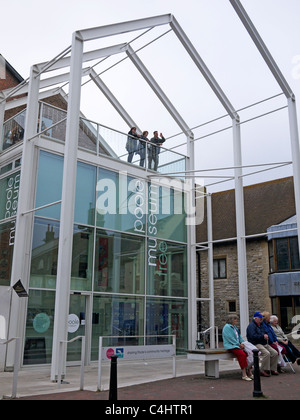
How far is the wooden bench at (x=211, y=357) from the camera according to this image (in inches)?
384

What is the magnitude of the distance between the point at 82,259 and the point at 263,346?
5922mm

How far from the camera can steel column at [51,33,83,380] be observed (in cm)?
1005

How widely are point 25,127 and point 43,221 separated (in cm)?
290

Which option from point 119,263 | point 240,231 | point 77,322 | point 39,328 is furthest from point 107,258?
point 240,231

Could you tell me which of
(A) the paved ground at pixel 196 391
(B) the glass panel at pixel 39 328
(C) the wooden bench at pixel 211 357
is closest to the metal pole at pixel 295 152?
(C) the wooden bench at pixel 211 357

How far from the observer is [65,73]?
1672 centimetres

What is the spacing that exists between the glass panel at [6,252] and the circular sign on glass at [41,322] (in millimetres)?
1428

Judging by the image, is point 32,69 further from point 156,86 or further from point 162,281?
point 162,281

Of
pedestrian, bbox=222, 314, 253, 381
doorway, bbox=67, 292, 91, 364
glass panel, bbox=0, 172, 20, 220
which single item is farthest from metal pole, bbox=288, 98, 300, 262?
glass panel, bbox=0, 172, 20, 220

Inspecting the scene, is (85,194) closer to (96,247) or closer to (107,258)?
(96,247)

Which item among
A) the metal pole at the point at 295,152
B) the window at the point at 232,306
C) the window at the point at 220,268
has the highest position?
the metal pole at the point at 295,152

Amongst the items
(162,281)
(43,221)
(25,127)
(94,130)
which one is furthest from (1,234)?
(162,281)

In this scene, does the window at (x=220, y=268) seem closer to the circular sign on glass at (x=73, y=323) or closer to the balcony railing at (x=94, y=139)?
the balcony railing at (x=94, y=139)

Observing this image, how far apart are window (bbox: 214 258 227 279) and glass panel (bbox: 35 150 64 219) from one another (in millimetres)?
18943
